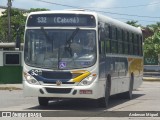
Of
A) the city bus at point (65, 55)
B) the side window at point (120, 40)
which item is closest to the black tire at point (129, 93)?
the side window at point (120, 40)

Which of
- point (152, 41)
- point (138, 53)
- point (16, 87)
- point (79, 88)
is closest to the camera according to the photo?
point (79, 88)

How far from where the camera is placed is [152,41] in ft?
185

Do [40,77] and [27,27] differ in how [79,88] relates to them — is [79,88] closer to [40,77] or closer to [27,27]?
[40,77]

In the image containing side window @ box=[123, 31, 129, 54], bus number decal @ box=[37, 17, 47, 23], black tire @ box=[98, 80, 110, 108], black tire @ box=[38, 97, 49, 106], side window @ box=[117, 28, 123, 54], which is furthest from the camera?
side window @ box=[123, 31, 129, 54]

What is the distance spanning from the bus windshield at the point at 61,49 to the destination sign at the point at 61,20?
226 millimetres

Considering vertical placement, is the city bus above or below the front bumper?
above

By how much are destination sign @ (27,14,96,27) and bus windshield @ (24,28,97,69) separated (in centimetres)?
23

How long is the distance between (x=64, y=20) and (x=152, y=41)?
41.0 m

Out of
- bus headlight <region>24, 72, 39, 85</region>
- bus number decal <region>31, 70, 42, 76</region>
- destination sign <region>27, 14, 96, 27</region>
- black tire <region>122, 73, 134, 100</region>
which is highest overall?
destination sign <region>27, 14, 96, 27</region>

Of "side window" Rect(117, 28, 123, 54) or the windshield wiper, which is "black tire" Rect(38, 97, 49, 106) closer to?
the windshield wiper

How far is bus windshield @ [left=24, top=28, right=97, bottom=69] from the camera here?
1592cm

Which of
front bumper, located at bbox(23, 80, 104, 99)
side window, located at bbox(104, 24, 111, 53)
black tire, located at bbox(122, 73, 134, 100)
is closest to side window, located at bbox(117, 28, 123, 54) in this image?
side window, located at bbox(104, 24, 111, 53)

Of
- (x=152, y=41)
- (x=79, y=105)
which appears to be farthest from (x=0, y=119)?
(x=152, y=41)

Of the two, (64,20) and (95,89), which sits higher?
(64,20)
